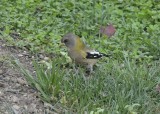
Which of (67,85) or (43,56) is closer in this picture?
(67,85)

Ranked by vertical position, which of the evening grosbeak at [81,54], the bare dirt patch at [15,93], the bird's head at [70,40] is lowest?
the bare dirt patch at [15,93]

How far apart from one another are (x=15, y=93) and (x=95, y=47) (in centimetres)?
183

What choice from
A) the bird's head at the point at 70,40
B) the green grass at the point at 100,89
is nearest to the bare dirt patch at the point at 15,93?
the green grass at the point at 100,89

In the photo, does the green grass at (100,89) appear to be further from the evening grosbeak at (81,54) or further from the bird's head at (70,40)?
the bird's head at (70,40)

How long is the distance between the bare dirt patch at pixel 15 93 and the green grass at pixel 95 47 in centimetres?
10

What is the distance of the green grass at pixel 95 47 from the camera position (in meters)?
5.72

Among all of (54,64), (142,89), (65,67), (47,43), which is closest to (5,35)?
(47,43)

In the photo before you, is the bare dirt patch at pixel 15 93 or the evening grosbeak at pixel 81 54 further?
the evening grosbeak at pixel 81 54

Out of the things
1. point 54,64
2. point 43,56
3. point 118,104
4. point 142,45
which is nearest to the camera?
point 118,104

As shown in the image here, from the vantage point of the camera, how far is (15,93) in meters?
5.82

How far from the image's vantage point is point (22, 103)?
567 centimetres

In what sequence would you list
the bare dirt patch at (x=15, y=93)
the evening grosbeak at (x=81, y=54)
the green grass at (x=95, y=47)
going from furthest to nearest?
the evening grosbeak at (x=81, y=54) → the green grass at (x=95, y=47) → the bare dirt patch at (x=15, y=93)

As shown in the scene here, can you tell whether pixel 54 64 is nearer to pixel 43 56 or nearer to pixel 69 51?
pixel 69 51

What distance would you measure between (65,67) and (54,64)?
2.42 feet
